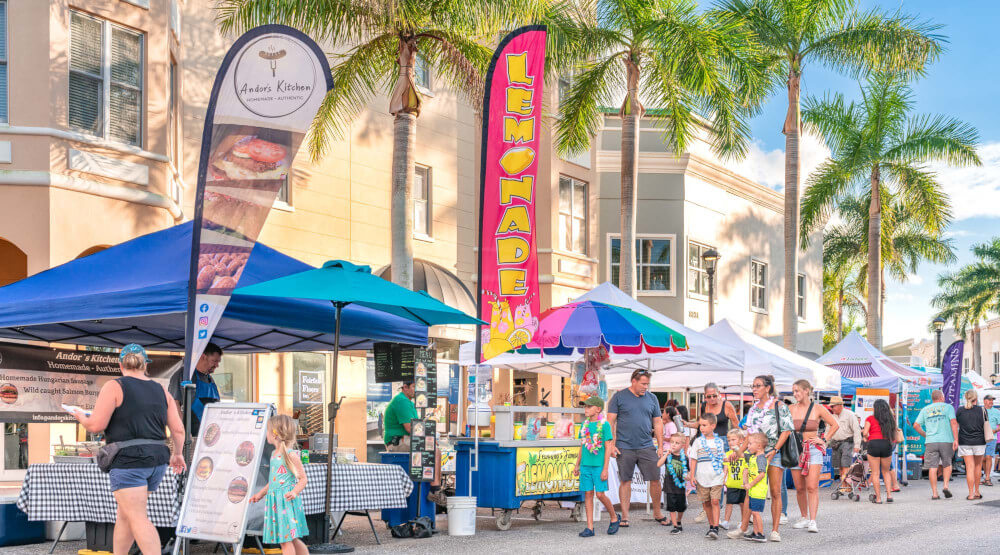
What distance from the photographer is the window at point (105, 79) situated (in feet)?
49.5

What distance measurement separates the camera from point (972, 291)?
236 ft

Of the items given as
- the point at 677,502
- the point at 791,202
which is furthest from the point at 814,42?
the point at 677,502

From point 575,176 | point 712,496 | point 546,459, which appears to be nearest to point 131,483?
point 546,459

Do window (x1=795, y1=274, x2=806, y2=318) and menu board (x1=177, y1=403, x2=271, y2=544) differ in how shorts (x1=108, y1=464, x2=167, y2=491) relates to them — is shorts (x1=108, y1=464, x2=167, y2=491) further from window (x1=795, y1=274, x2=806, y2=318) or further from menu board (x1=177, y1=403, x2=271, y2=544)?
window (x1=795, y1=274, x2=806, y2=318)

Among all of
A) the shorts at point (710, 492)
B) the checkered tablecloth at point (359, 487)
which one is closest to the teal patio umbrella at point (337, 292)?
the checkered tablecloth at point (359, 487)

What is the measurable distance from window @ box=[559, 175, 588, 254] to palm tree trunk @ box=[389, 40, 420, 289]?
424 inches

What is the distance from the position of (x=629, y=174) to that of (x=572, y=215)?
4.86 meters

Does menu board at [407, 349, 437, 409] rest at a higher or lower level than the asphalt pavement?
higher

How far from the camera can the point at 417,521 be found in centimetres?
1196

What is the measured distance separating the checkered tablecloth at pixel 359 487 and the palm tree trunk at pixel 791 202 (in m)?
19.6

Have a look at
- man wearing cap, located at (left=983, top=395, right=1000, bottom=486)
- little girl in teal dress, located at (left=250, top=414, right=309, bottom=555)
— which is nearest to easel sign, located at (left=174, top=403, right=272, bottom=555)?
little girl in teal dress, located at (left=250, top=414, right=309, bottom=555)

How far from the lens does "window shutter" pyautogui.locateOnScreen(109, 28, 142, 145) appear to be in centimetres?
1555

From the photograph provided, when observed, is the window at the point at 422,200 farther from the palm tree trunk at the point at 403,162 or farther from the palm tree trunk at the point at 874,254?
the palm tree trunk at the point at 874,254

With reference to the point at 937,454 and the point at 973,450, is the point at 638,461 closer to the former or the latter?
the point at 937,454
